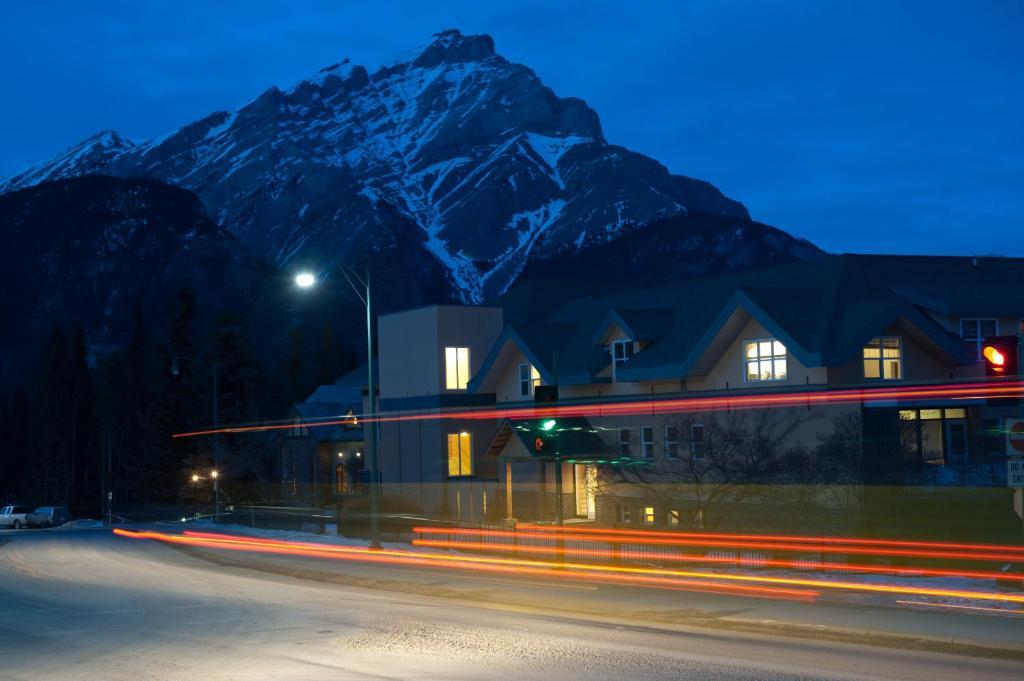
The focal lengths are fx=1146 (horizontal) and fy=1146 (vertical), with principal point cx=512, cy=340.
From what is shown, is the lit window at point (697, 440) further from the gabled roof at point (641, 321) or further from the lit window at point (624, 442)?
the gabled roof at point (641, 321)

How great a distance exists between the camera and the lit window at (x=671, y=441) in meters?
40.2

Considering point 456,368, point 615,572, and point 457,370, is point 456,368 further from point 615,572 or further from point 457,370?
point 615,572

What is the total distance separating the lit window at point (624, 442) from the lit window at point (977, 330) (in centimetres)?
1283

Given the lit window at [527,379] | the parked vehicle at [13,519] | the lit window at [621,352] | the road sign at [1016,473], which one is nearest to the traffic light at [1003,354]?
the road sign at [1016,473]

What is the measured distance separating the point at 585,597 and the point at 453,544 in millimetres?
13340

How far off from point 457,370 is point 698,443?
1873 centimetres

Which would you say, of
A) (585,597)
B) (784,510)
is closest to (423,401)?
(784,510)

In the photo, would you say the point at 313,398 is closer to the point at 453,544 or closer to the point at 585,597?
the point at 453,544

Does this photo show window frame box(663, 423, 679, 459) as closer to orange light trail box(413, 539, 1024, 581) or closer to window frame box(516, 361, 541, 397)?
orange light trail box(413, 539, 1024, 581)

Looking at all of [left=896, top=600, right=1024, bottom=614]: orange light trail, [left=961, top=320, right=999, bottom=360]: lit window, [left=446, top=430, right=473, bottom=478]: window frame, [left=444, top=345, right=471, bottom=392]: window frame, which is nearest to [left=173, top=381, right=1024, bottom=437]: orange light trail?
[left=446, top=430, right=473, bottom=478]: window frame

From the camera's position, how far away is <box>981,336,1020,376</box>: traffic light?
55.5 feet

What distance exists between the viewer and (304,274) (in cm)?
3412

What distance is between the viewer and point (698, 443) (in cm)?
3738

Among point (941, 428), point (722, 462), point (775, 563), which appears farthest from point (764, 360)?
point (775, 563)
